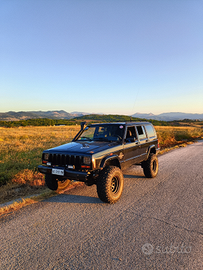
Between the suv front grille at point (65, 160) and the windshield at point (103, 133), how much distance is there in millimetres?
1356

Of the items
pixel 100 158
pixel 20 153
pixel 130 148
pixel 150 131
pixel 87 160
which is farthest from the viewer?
pixel 20 153

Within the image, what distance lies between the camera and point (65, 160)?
4637 millimetres

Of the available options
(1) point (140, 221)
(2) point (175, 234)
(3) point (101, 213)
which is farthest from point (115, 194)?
(2) point (175, 234)

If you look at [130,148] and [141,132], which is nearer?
[130,148]

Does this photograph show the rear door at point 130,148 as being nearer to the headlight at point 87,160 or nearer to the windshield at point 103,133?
the windshield at point 103,133

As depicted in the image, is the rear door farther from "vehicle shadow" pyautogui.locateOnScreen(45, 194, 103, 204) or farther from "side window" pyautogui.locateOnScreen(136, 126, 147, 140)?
"vehicle shadow" pyautogui.locateOnScreen(45, 194, 103, 204)

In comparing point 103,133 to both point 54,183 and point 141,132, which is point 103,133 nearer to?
point 141,132

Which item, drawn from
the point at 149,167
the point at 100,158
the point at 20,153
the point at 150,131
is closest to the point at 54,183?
the point at 100,158

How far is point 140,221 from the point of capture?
3748mm

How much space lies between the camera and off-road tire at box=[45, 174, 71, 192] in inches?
201

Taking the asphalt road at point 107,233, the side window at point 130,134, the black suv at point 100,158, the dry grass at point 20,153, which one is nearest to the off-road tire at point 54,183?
the black suv at point 100,158

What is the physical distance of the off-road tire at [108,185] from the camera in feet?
14.4

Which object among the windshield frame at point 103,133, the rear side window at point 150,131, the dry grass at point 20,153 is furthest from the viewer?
the dry grass at point 20,153

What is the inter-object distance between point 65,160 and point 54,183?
1.01 m
